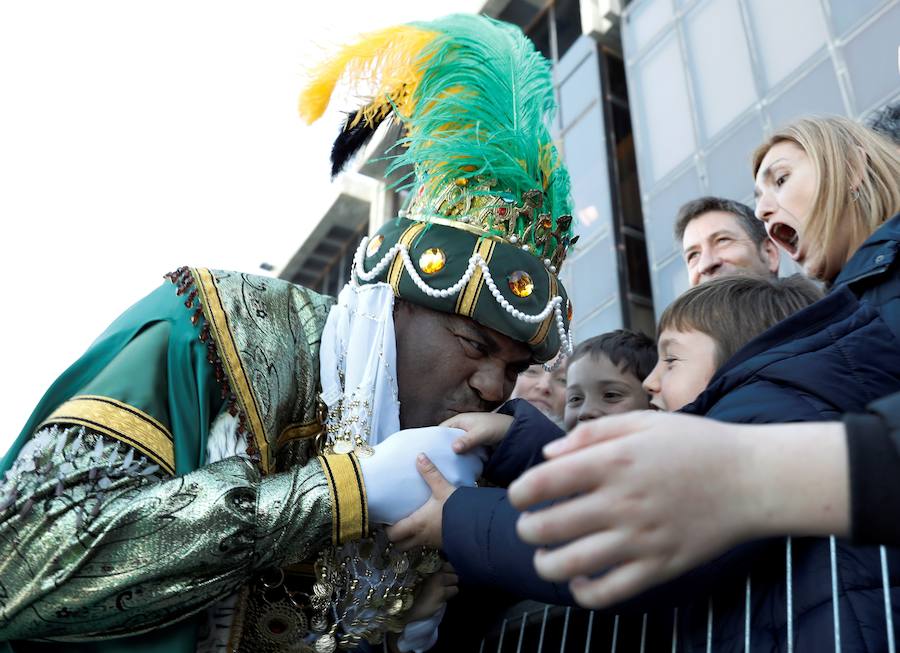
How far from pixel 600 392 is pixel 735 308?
1.16 m

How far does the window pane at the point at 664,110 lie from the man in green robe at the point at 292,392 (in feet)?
28.7

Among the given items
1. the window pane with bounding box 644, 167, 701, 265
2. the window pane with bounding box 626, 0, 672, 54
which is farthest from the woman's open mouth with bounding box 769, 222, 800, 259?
the window pane with bounding box 626, 0, 672, 54

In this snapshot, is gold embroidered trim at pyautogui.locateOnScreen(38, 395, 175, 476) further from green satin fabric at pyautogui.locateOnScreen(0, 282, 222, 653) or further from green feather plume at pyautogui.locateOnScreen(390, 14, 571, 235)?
green feather plume at pyautogui.locateOnScreen(390, 14, 571, 235)

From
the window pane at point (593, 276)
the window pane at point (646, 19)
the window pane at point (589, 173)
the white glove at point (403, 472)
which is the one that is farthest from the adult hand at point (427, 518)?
the window pane at point (646, 19)

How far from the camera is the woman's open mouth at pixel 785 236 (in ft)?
8.80

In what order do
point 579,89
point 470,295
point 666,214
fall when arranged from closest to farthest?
point 470,295 < point 666,214 < point 579,89

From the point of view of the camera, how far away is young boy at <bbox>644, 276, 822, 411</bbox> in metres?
2.49

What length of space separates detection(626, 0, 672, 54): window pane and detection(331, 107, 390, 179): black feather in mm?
10103

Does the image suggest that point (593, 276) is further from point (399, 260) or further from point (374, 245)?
point (399, 260)

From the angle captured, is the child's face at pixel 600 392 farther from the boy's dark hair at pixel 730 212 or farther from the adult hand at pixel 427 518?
the adult hand at pixel 427 518

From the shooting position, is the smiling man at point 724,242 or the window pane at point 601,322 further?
the window pane at point 601,322

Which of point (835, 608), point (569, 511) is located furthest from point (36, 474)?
point (835, 608)

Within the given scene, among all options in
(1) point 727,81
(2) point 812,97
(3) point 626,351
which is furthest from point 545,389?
(1) point 727,81

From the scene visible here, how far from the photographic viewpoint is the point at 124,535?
1.94 metres
